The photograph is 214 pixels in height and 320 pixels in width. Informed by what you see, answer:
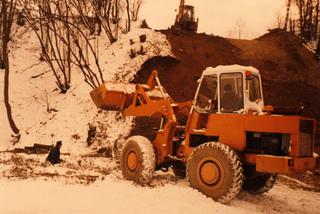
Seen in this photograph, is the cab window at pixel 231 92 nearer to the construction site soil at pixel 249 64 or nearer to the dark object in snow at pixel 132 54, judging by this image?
the construction site soil at pixel 249 64

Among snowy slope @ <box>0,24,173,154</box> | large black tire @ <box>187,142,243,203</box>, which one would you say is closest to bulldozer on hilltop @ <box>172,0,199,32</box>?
snowy slope @ <box>0,24,173,154</box>

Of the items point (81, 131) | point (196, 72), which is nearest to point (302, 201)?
point (81, 131)

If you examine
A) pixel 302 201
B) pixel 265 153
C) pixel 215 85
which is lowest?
pixel 302 201

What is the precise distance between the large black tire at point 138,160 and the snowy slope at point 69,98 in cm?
831

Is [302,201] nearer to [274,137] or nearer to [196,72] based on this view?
[274,137]

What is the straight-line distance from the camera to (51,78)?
103ft

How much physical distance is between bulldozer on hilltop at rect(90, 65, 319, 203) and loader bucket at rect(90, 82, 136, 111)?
3cm

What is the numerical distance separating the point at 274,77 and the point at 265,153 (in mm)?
17630

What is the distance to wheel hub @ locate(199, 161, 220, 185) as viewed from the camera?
410 inches

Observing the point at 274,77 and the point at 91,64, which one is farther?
the point at 91,64

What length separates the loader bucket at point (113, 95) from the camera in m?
13.0

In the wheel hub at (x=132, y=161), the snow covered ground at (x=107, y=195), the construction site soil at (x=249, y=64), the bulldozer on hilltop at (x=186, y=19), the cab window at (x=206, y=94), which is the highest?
the bulldozer on hilltop at (x=186, y=19)

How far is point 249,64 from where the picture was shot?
28484 millimetres

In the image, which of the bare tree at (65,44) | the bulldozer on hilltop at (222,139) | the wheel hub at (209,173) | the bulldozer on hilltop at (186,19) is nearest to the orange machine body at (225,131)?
the bulldozer on hilltop at (222,139)
